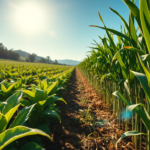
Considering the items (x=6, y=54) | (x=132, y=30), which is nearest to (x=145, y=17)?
(x=132, y=30)

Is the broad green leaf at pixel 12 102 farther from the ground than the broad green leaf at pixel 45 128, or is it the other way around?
the broad green leaf at pixel 12 102

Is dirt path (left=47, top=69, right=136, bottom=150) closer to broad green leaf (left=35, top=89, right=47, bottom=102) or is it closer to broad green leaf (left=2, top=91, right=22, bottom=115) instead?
broad green leaf (left=35, top=89, right=47, bottom=102)

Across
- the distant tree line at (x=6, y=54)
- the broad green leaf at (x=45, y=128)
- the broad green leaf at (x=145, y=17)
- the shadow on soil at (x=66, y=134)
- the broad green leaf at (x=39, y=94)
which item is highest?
the distant tree line at (x=6, y=54)

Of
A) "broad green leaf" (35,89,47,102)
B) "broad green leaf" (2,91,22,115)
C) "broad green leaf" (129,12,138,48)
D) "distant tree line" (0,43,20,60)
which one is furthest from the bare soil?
"distant tree line" (0,43,20,60)

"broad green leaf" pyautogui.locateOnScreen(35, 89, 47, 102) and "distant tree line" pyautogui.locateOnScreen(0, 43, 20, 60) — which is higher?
"distant tree line" pyautogui.locateOnScreen(0, 43, 20, 60)

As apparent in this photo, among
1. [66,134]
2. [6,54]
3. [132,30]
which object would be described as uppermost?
[6,54]

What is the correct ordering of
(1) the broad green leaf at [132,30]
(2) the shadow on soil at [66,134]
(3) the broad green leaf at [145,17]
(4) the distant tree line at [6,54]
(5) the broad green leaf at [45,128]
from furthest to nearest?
(4) the distant tree line at [6,54] < (2) the shadow on soil at [66,134] < (5) the broad green leaf at [45,128] < (1) the broad green leaf at [132,30] < (3) the broad green leaf at [145,17]

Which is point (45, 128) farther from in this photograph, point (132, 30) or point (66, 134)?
point (132, 30)

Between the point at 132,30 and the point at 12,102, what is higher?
the point at 132,30

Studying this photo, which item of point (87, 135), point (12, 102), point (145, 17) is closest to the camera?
point (145, 17)

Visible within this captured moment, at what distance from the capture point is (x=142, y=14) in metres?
0.63

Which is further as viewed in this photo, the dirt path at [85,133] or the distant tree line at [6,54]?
the distant tree line at [6,54]

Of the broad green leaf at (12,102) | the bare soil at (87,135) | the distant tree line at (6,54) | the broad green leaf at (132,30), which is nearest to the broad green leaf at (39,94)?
the broad green leaf at (12,102)

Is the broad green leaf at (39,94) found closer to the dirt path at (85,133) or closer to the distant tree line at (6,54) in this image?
the dirt path at (85,133)
